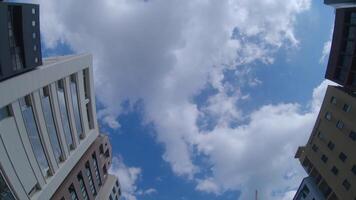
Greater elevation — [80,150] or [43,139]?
[80,150]

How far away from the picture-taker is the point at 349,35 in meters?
49.7

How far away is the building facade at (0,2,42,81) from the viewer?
115 ft

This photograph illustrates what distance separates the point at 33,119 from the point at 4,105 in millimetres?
6753

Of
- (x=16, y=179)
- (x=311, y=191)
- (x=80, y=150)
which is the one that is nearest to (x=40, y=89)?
(x=16, y=179)

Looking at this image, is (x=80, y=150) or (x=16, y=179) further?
(x=80, y=150)

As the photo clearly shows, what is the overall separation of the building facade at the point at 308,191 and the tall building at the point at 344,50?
20.1 meters

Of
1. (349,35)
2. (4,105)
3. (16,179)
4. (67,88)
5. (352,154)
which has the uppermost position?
(67,88)

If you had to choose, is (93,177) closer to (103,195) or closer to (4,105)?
(103,195)

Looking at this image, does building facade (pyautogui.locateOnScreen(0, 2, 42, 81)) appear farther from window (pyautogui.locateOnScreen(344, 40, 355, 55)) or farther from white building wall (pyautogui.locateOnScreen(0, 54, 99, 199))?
window (pyautogui.locateOnScreen(344, 40, 355, 55))

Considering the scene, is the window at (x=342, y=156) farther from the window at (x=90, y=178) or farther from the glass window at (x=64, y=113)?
the glass window at (x=64, y=113)

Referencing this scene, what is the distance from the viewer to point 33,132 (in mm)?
41375

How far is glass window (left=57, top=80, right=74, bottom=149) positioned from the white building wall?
0.60 m

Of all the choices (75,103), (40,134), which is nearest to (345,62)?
(75,103)

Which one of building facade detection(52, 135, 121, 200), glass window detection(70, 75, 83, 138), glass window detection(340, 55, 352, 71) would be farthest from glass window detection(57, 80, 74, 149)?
glass window detection(340, 55, 352, 71)
